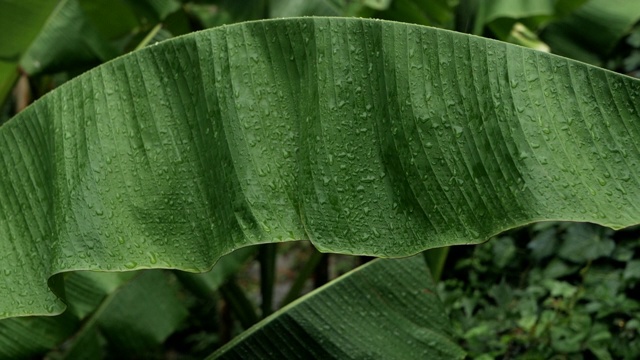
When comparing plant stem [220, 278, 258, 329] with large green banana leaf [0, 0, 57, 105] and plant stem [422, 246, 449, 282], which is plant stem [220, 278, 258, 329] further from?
large green banana leaf [0, 0, 57, 105]

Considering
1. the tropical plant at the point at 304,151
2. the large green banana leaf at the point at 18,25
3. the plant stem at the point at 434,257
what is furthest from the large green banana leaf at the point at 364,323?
the large green banana leaf at the point at 18,25

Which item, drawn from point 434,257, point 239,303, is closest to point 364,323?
point 434,257

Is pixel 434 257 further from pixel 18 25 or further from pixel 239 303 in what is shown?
pixel 18 25

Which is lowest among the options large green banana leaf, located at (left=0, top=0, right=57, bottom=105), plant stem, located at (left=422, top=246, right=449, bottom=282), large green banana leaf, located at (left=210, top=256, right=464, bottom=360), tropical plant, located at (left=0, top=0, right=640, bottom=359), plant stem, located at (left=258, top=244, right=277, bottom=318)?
plant stem, located at (left=258, top=244, right=277, bottom=318)

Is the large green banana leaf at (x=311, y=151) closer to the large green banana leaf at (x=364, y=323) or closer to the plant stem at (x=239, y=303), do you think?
the large green banana leaf at (x=364, y=323)

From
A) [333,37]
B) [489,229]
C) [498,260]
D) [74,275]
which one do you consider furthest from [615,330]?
[74,275]

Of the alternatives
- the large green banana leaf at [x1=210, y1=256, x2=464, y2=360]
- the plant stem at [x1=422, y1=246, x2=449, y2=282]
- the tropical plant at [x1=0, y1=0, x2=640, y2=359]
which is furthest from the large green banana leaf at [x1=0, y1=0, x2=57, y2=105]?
the plant stem at [x1=422, y1=246, x2=449, y2=282]

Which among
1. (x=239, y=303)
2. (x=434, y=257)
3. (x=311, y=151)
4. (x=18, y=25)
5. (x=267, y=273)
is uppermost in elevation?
(x=311, y=151)

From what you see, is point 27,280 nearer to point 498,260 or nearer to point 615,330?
point 615,330
